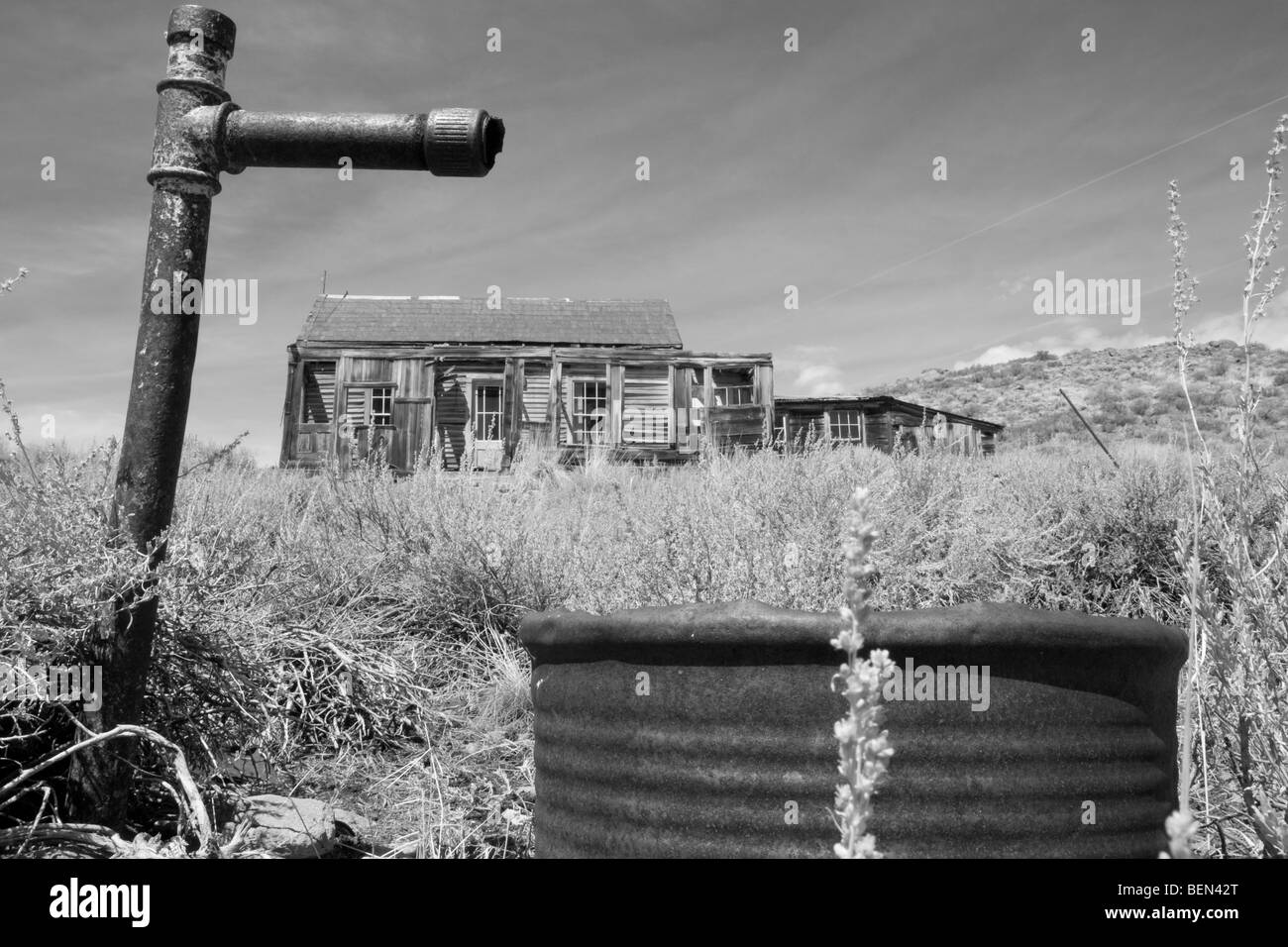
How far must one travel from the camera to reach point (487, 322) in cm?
2225

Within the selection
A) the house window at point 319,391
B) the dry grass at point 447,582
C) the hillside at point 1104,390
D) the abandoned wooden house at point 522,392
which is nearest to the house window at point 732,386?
the abandoned wooden house at point 522,392

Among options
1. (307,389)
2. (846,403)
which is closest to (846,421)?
(846,403)

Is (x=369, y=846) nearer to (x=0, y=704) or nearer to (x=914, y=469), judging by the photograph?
(x=0, y=704)

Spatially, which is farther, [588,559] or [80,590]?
[588,559]

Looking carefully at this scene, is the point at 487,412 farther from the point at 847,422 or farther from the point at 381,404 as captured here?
the point at 847,422

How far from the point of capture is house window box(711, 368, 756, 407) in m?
21.2

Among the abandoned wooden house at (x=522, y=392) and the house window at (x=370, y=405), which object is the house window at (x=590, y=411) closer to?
the abandoned wooden house at (x=522, y=392)

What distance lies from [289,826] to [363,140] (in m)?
1.72

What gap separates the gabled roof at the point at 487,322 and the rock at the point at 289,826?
19.0 m

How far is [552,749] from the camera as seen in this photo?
2.01 meters

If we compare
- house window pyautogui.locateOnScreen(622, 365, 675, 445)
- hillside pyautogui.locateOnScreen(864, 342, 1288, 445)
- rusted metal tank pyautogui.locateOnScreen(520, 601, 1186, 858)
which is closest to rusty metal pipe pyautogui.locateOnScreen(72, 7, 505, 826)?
rusted metal tank pyautogui.locateOnScreen(520, 601, 1186, 858)

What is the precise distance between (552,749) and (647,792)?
0.29 meters
